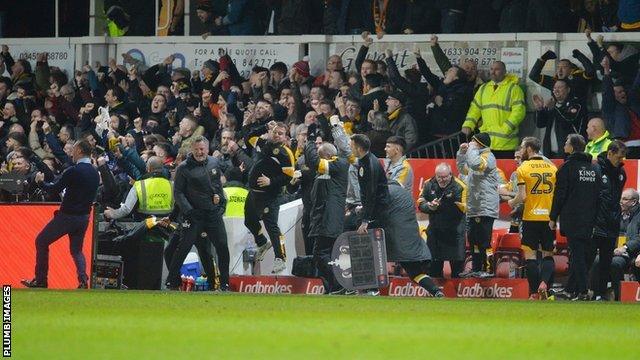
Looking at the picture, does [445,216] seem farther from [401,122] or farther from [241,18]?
[241,18]

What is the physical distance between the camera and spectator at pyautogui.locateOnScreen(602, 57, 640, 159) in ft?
73.2

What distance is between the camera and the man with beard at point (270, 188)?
2052 cm

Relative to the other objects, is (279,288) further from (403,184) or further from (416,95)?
(416,95)

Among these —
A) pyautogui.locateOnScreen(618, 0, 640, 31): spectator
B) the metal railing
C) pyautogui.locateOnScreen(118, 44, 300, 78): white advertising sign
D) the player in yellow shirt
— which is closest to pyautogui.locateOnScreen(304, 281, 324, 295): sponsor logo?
the player in yellow shirt

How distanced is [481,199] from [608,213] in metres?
1.97

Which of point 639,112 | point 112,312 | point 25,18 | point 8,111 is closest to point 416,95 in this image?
point 639,112

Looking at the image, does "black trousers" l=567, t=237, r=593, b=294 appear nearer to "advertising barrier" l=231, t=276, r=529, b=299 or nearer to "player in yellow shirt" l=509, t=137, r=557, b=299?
→ "player in yellow shirt" l=509, t=137, r=557, b=299

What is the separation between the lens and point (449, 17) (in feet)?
82.2

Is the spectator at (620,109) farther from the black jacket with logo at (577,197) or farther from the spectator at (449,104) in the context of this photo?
the black jacket with logo at (577,197)

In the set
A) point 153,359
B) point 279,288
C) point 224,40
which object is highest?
point 224,40

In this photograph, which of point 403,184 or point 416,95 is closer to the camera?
point 403,184

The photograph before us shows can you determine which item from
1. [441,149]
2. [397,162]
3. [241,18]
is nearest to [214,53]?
[241,18]

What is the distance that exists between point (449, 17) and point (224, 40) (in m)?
4.68

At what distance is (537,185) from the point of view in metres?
19.0
